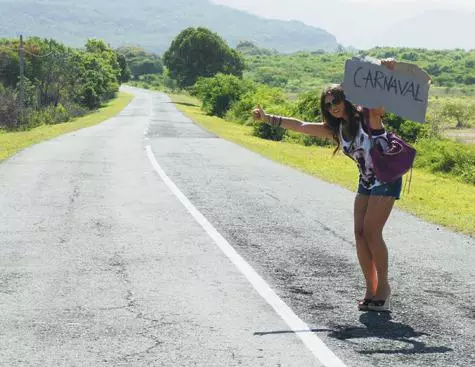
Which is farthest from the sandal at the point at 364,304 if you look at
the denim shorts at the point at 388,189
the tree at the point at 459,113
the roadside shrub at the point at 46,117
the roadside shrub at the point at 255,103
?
the tree at the point at 459,113

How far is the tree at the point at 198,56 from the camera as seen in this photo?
3617 inches

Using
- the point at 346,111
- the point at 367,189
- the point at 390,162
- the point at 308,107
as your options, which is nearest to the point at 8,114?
the point at 308,107

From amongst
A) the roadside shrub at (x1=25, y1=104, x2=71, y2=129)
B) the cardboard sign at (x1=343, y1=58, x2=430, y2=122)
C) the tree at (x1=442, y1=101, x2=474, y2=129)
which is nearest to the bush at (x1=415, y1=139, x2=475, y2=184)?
the cardboard sign at (x1=343, y1=58, x2=430, y2=122)

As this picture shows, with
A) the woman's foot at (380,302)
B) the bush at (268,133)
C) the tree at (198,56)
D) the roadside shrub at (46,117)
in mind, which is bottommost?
the roadside shrub at (46,117)

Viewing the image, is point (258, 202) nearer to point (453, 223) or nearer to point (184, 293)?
point (453, 223)

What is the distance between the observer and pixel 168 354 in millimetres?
4609

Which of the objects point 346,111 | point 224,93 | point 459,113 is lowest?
point 224,93

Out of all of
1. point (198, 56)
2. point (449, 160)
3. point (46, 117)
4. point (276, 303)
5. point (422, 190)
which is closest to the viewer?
point (276, 303)

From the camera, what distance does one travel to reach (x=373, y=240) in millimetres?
5730

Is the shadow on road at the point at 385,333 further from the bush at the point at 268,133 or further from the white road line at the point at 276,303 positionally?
the bush at the point at 268,133

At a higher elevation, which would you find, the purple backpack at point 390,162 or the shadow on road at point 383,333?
the purple backpack at point 390,162

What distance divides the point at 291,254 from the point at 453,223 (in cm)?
400

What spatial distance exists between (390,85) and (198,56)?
88441mm

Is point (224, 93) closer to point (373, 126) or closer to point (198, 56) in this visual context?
point (198, 56)
